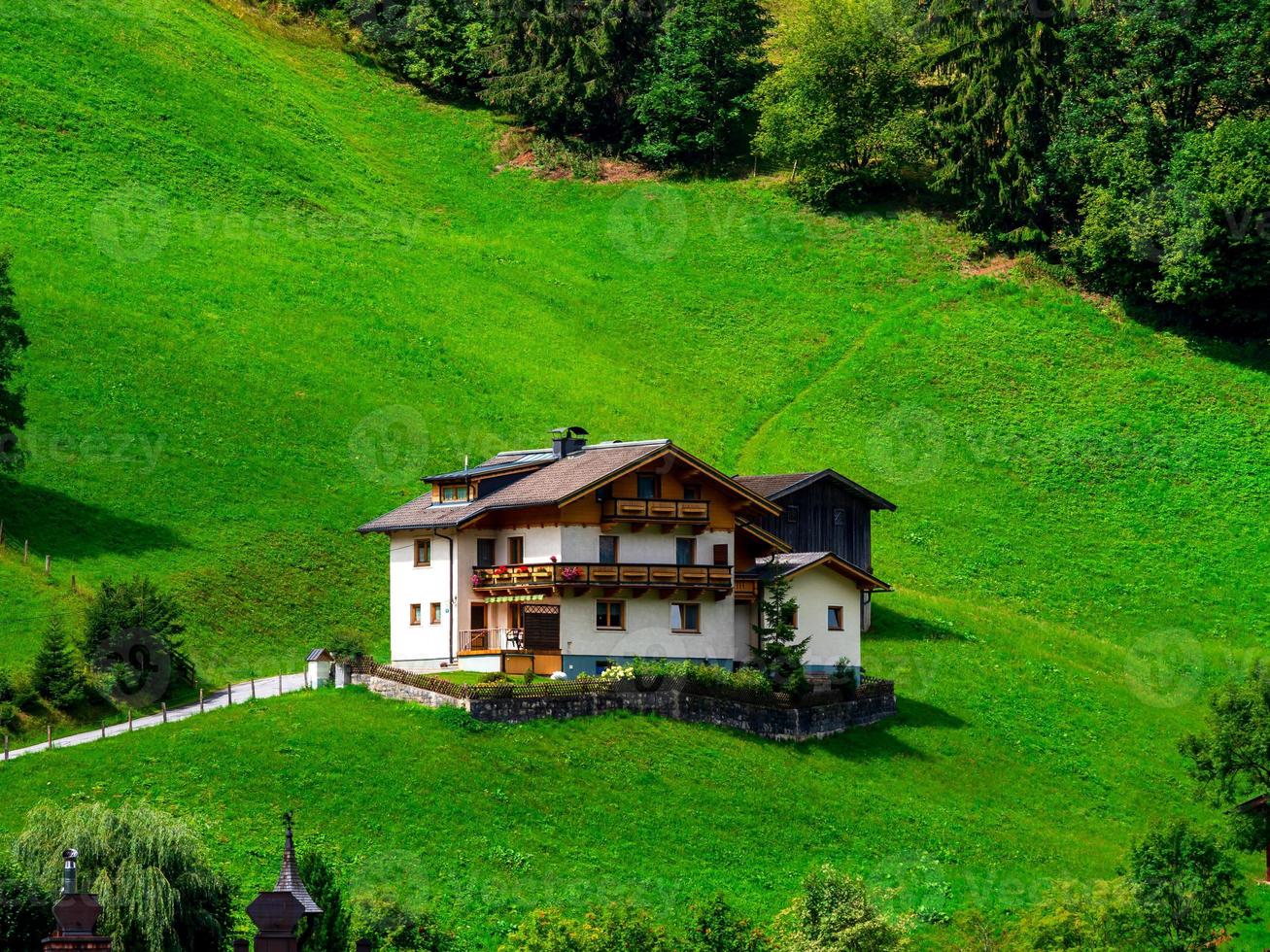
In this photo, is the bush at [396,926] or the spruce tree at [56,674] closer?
the bush at [396,926]

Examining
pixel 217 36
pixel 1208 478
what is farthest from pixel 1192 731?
pixel 217 36

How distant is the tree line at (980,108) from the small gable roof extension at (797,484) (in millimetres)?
37433

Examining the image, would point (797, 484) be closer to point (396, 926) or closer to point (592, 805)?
point (592, 805)

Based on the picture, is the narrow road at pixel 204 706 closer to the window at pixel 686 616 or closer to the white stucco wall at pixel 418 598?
the white stucco wall at pixel 418 598

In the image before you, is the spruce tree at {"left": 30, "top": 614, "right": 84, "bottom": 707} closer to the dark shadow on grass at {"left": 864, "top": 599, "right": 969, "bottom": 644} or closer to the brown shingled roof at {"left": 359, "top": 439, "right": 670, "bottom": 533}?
the brown shingled roof at {"left": 359, "top": 439, "right": 670, "bottom": 533}

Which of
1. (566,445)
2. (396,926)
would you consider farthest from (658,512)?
(396,926)

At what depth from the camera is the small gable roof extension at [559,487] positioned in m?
62.9

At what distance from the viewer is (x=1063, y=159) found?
113062 millimetres

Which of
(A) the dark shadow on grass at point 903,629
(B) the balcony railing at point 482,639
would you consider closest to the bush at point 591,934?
(B) the balcony railing at point 482,639

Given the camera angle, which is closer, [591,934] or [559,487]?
[591,934]

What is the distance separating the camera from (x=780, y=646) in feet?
203

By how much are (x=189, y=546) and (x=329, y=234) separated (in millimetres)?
43927

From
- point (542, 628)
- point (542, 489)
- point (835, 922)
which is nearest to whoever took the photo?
point (835, 922)

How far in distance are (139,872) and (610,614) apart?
2966cm
